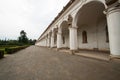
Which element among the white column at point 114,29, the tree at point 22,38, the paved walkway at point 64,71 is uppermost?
the tree at point 22,38

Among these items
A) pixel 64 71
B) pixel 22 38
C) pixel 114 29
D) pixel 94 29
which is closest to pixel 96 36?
pixel 94 29

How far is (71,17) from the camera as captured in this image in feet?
38.0

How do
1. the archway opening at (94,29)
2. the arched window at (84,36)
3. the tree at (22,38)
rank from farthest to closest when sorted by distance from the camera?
the tree at (22,38) < the arched window at (84,36) < the archway opening at (94,29)

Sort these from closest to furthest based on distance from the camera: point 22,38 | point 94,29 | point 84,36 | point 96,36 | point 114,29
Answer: point 114,29
point 96,36
point 94,29
point 84,36
point 22,38

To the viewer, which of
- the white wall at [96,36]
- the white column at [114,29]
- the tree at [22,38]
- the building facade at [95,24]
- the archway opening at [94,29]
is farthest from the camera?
the tree at [22,38]

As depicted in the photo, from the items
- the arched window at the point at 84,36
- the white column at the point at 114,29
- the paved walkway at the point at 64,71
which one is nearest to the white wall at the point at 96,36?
the arched window at the point at 84,36

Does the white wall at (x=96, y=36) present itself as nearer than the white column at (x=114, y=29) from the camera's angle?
No

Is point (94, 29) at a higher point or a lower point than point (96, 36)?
higher

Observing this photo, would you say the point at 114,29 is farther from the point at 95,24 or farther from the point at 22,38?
the point at 22,38

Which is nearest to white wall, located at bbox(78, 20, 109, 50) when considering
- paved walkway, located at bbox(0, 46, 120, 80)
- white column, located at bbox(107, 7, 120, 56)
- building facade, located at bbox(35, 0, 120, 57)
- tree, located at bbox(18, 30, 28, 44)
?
building facade, located at bbox(35, 0, 120, 57)

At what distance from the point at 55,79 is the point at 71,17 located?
9.09m

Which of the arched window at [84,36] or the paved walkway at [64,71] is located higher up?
the arched window at [84,36]

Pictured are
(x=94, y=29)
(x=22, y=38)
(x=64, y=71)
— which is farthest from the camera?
(x=22, y=38)

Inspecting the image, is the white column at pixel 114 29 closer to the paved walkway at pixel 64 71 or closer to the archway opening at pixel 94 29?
the paved walkway at pixel 64 71
